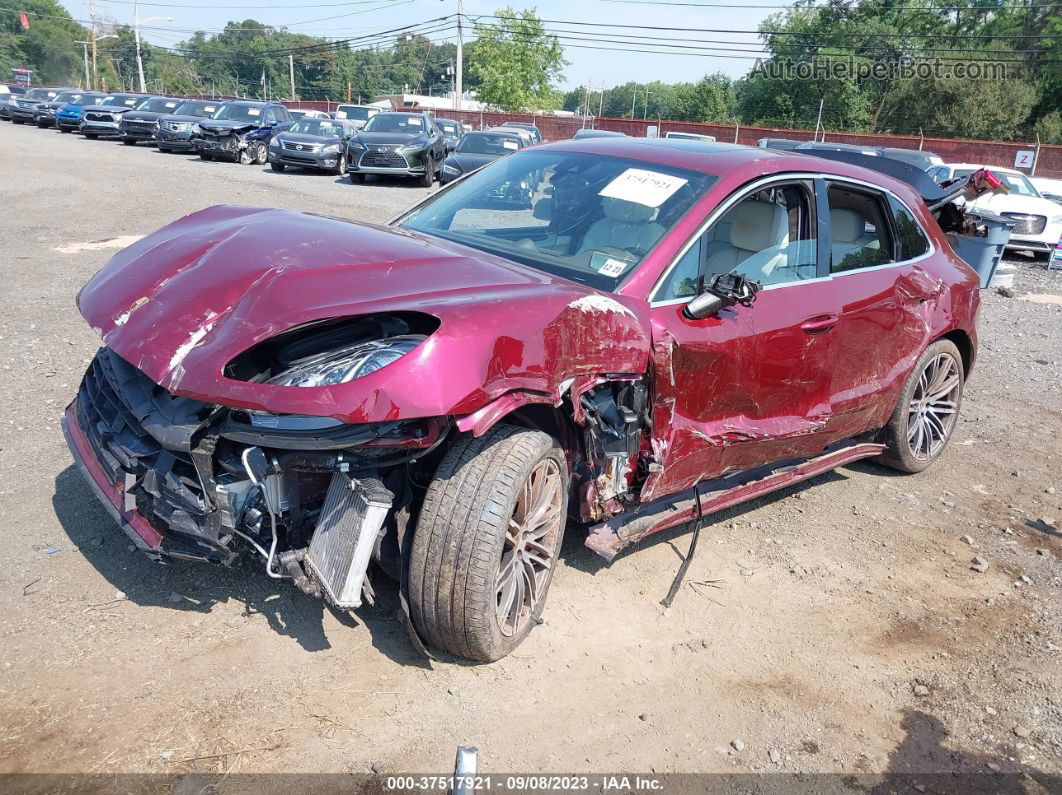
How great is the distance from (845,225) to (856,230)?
0.14 metres

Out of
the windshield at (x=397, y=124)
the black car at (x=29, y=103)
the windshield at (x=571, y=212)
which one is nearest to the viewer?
the windshield at (x=571, y=212)

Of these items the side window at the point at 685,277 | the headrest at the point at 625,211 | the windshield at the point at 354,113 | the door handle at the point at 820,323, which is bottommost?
the door handle at the point at 820,323

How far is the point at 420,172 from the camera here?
1970cm

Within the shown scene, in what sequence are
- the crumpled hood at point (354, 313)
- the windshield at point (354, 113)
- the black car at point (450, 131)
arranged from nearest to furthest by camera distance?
the crumpled hood at point (354, 313) → the black car at point (450, 131) → the windshield at point (354, 113)

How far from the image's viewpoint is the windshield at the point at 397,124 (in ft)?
67.7

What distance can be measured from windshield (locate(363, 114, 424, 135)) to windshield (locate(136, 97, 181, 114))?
38.0ft

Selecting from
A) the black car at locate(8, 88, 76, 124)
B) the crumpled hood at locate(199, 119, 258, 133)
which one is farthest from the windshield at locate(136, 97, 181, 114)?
the black car at locate(8, 88, 76, 124)

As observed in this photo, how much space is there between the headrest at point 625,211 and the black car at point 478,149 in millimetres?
13965

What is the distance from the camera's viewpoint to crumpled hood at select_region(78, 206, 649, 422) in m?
2.61

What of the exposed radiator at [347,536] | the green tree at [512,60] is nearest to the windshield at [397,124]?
the exposed radiator at [347,536]

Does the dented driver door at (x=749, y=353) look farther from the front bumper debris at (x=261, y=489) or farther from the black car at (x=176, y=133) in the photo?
the black car at (x=176, y=133)

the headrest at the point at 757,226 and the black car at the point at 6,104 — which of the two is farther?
the black car at the point at 6,104

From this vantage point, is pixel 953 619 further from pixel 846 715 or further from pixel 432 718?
pixel 432 718

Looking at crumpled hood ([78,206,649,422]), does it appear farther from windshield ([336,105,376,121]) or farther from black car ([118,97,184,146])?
windshield ([336,105,376,121])
